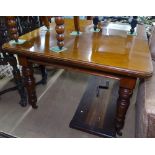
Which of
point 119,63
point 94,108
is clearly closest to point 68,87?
point 94,108

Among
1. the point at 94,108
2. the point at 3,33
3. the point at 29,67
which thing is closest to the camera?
the point at 29,67

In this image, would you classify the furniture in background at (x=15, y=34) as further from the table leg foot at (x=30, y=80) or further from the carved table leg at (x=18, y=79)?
the table leg foot at (x=30, y=80)

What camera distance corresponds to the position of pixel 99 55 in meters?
1.08

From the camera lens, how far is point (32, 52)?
1.14m

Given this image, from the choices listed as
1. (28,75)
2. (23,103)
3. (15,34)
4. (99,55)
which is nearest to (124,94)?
(99,55)

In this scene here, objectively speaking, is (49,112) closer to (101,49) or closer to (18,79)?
(18,79)

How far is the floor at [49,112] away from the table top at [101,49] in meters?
0.64

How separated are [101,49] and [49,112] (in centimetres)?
81

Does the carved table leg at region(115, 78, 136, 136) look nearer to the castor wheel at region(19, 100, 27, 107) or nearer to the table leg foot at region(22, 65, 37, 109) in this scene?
the table leg foot at region(22, 65, 37, 109)

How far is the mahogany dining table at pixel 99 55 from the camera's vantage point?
3.21 ft

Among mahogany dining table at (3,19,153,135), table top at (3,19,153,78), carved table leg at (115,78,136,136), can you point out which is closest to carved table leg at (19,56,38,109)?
mahogany dining table at (3,19,153,135)
